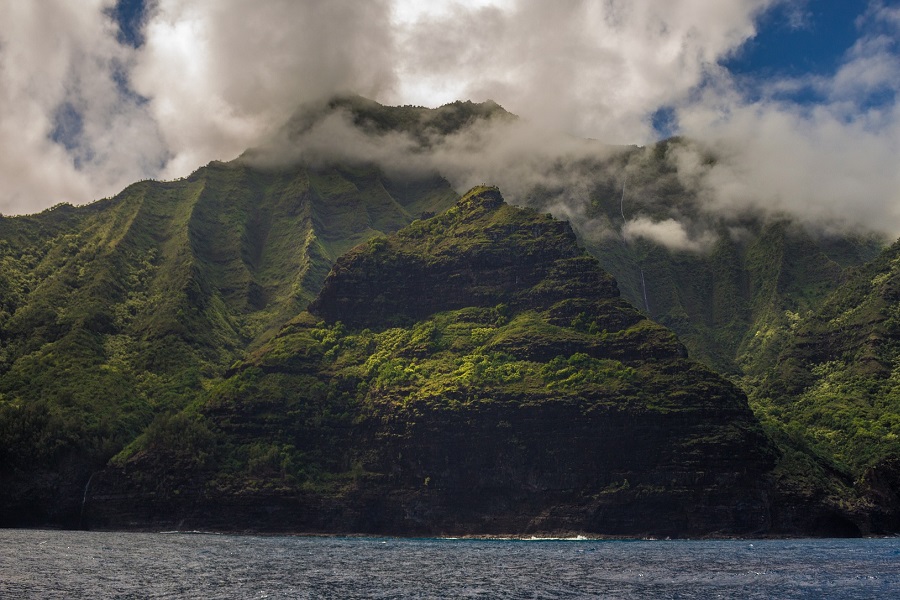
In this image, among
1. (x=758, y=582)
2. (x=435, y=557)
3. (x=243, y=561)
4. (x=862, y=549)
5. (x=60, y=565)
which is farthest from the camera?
(x=862, y=549)

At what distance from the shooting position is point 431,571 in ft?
414

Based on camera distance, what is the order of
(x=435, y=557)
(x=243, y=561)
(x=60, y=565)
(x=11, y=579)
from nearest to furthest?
(x=11, y=579) < (x=60, y=565) < (x=243, y=561) < (x=435, y=557)

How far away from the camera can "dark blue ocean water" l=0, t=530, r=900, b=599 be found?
328 ft

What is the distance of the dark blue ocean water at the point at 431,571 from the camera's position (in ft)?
328

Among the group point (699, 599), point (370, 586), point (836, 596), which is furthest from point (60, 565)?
point (836, 596)

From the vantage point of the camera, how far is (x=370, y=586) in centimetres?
10625

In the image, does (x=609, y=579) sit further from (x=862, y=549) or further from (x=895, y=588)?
(x=862, y=549)

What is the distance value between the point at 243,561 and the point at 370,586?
37564mm

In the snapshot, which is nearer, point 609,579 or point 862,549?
point 609,579

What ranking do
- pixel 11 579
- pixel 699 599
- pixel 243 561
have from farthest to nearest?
pixel 243 561, pixel 11 579, pixel 699 599

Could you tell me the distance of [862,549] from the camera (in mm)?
170500

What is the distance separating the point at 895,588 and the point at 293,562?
76.9 meters

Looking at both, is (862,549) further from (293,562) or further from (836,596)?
(293,562)

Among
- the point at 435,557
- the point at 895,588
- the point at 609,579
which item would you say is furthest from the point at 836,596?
the point at 435,557
